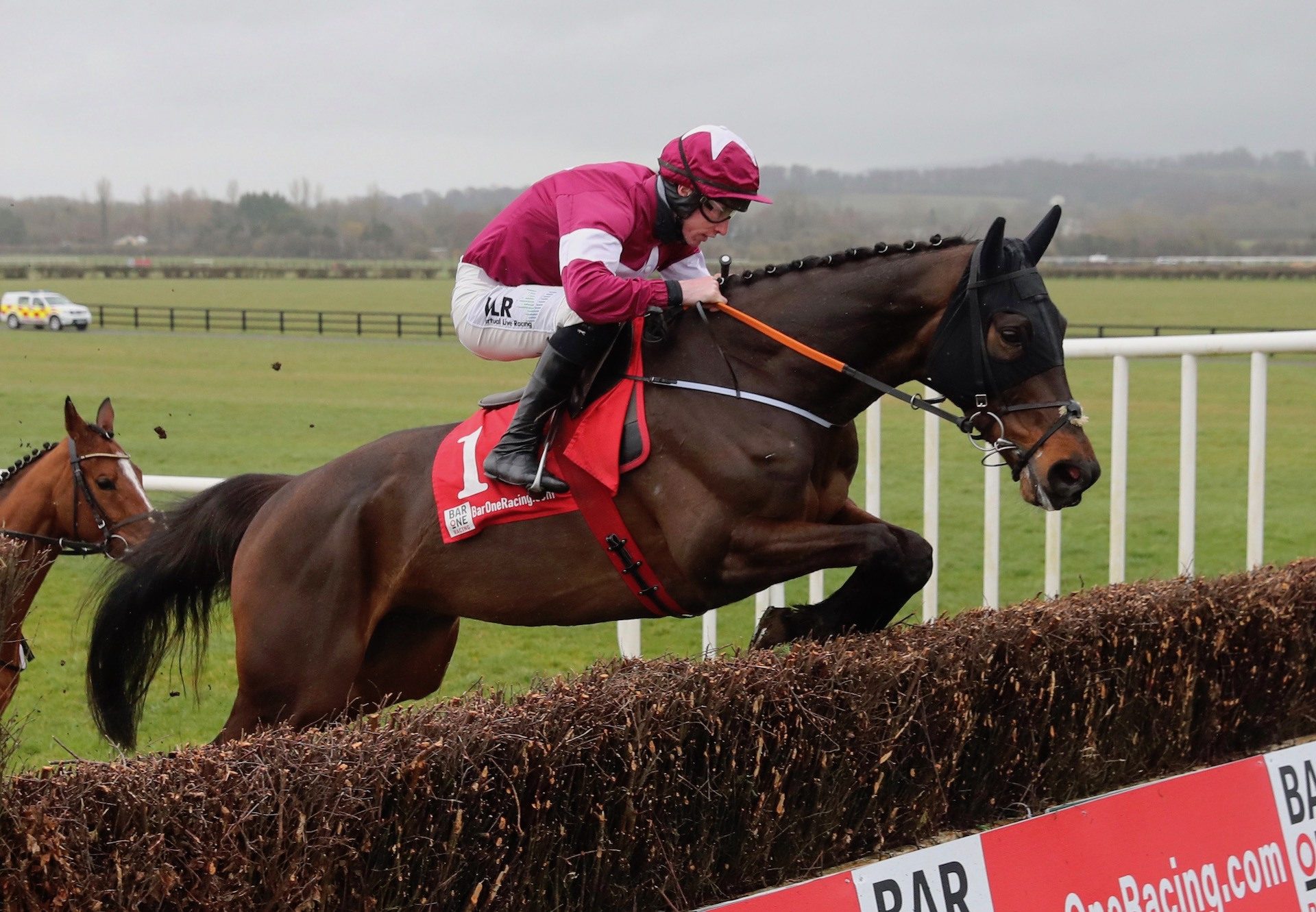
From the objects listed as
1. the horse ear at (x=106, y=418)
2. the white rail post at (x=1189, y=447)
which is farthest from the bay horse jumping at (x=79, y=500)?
the white rail post at (x=1189, y=447)

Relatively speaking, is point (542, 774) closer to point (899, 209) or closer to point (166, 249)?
point (166, 249)

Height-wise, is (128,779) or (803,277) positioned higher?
(803,277)

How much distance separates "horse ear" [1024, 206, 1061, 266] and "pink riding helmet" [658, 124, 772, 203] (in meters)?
0.64

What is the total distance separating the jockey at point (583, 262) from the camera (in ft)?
10.9

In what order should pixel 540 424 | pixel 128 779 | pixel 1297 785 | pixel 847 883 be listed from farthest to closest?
1. pixel 540 424
2. pixel 1297 785
3. pixel 847 883
4. pixel 128 779

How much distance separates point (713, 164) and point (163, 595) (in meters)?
2.22

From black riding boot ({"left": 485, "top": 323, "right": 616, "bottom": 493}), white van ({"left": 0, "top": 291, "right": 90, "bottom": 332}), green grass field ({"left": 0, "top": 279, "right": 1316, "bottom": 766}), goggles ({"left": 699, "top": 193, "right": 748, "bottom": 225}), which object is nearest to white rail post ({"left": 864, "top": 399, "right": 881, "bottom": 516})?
green grass field ({"left": 0, "top": 279, "right": 1316, "bottom": 766})

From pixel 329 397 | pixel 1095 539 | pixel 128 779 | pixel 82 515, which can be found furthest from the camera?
pixel 329 397

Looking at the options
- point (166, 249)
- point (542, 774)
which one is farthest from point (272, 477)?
point (166, 249)

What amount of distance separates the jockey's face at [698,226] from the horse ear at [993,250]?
2.21 ft

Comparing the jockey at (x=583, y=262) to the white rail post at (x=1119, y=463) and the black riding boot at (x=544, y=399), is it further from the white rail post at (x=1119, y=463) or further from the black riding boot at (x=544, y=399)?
the white rail post at (x=1119, y=463)

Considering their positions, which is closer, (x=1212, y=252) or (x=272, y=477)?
(x=272, y=477)

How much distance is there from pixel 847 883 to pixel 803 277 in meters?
1.63

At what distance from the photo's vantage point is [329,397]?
21.6 meters
